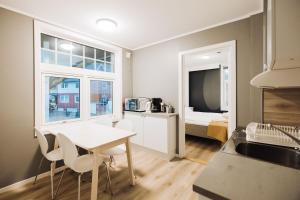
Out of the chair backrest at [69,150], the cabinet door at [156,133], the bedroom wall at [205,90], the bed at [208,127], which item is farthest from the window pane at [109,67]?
the bedroom wall at [205,90]

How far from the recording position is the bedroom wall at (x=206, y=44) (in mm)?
2256

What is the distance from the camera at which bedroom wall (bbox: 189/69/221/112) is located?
5199 mm

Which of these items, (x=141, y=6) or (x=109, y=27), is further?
(x=109, y=27)

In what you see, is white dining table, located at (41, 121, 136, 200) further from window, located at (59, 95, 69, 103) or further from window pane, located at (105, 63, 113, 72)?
window pane, located at (105, 63, 113, 72)

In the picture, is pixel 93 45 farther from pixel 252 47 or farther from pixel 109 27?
pixel 252 47

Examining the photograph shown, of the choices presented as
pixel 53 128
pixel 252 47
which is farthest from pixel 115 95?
pixel 252 47

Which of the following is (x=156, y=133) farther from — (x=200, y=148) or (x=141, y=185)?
(x=200, y=148)

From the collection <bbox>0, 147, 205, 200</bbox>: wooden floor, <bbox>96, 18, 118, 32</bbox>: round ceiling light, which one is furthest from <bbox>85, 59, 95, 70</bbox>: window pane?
<bbox>0, 147, 205, 200</bbox>: wooden floor

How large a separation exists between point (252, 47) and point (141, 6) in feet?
5.56

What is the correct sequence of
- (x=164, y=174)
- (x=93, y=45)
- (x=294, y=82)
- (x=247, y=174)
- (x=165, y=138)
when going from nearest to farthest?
(x=247, y=174) → (x=294, y=82) → (x=164, y=174) → (x=165, y=138) → (x=93, y=45)

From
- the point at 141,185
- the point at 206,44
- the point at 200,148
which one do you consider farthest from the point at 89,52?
the point at 200,148

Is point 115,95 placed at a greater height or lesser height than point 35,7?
lesser

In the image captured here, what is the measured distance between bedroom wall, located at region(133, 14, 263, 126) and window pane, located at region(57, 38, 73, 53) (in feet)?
5.04

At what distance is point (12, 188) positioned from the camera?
2.11m
